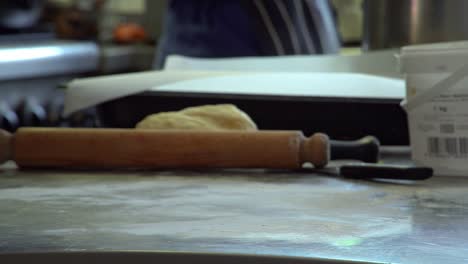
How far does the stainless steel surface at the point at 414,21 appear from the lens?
0.91 metres

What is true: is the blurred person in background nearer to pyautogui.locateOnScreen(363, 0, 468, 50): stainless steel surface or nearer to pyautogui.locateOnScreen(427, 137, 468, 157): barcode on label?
pyautogui.locateOnScreen(363, 0, 468, 50): stainless steel surface

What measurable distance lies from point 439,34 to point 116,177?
394 millimetres

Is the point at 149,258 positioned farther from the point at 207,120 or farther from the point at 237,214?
the point at 207,120

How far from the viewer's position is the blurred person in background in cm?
160

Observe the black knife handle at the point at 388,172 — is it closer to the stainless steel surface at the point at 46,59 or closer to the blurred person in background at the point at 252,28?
the blurred person in background at the point at 252,28

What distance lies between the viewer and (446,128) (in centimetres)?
73

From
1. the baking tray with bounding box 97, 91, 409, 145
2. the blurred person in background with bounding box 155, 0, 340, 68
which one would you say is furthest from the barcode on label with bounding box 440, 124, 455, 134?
the blurred person in background with bounding box 155, 0, 340, 68

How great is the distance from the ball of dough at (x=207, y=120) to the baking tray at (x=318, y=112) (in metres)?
0.06

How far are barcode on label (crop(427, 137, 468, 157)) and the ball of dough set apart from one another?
159 mm

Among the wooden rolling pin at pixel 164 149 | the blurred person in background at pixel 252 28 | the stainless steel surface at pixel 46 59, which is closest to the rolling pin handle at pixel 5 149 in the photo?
the wooden rolling pin at pixel 164 149

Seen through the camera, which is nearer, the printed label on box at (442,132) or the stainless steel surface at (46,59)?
the printed label on box at (442,132)

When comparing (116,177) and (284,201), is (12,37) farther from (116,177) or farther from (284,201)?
(284,201)

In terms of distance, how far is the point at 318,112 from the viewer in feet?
2.81

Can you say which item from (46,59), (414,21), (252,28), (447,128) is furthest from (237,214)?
(46,59)
